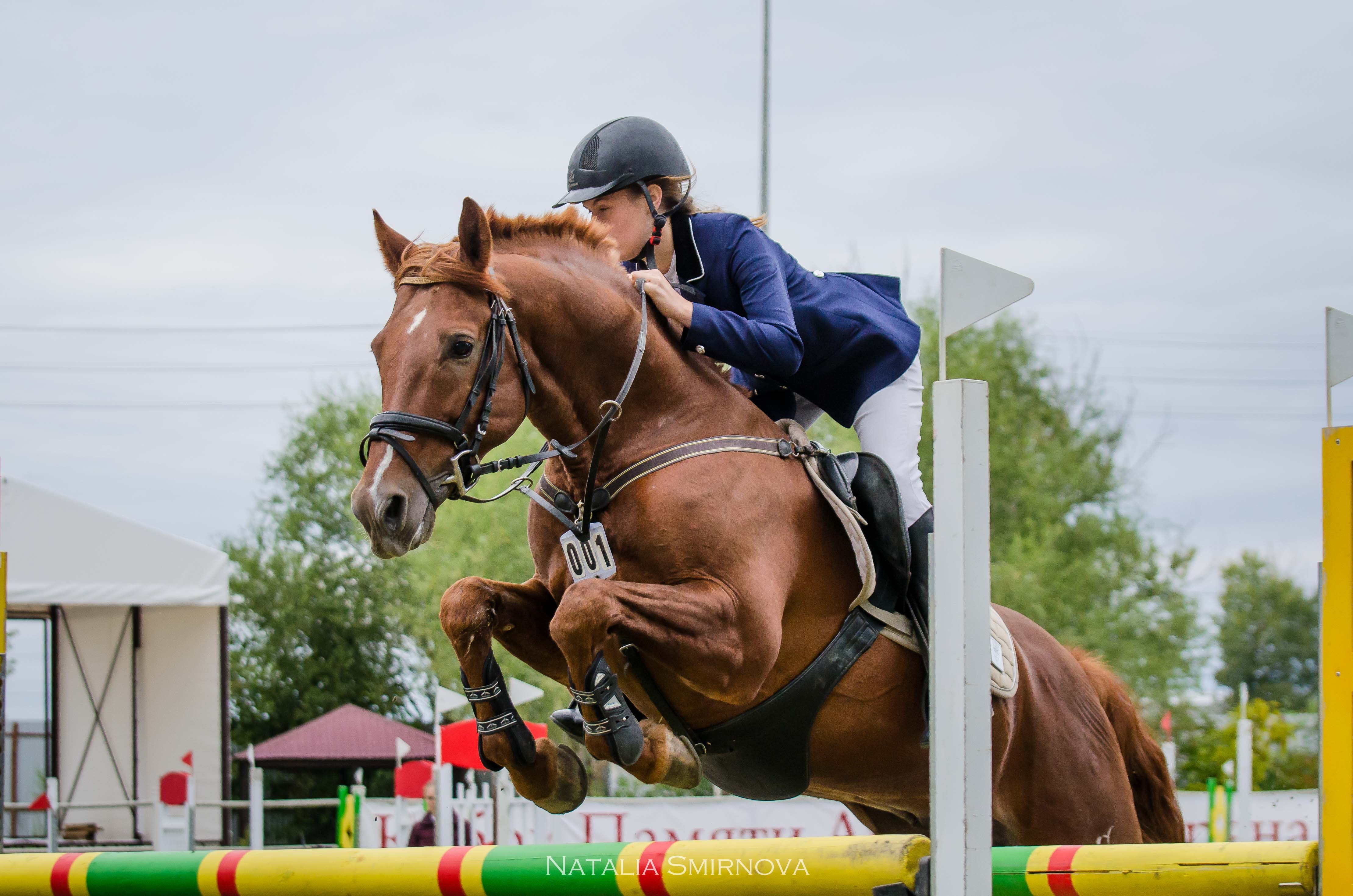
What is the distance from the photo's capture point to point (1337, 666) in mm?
1979

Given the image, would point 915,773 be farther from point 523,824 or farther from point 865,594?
point 523,824

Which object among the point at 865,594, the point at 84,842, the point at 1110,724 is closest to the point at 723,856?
the point at 865,594

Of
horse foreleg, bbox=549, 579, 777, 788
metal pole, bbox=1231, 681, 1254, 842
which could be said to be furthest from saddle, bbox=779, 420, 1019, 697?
metal pole, bbox=1231, 681, 1254, 842

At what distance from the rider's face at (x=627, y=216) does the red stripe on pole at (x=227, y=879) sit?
170cm

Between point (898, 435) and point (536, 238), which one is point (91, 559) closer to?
point (536, 238)

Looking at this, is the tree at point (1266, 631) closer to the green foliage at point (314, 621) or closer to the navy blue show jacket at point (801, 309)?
the green foliage at point (314, 621)

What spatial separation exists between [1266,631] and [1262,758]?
2686cm

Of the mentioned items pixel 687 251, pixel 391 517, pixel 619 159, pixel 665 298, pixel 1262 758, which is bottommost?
pixel 1262 758

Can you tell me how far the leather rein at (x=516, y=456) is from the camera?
2.65 meters

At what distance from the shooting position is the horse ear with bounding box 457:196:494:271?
2.81 meters

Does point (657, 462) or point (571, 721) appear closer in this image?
point (657, 462)

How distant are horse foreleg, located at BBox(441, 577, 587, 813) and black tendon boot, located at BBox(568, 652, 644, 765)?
262 millimetres

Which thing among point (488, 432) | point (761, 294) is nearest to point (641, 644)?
point (488, 432)

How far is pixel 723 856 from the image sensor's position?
2363mm
